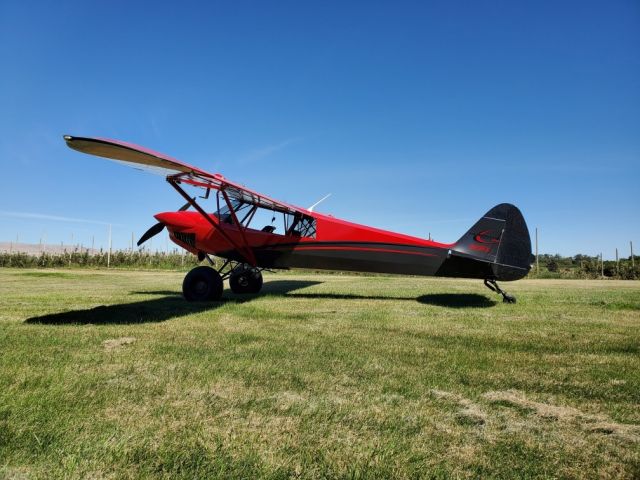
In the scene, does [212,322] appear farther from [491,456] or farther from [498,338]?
[491,456]

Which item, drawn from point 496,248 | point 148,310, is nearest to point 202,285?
point 148,310

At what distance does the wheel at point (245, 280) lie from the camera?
463 inches

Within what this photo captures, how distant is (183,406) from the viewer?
2984mm

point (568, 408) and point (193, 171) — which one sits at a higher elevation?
point (193, 171)

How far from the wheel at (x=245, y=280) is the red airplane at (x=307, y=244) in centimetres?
3

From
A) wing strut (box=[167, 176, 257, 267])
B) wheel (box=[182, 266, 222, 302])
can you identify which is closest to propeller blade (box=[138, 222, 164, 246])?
wing strut (box=[167, 176, 257, 267])

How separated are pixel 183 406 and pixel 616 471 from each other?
2.64 m

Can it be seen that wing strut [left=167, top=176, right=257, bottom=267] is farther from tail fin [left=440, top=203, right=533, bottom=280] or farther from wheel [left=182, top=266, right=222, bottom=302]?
tail fin [left=440, top=203, right=533, bottom=280]

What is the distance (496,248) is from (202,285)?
690 centimetres

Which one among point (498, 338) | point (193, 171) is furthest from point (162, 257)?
point (498, 338)

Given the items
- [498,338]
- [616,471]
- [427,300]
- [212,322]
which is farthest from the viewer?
[427,300]

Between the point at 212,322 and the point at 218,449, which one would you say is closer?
the point at 218,449

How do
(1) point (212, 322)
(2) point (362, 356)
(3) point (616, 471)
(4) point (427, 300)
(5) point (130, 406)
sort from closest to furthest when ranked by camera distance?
(3) point (616, 471), (5) point (130, 406), (2) point (362, 356), (1) point (212, 322), (4) point (427, 300)

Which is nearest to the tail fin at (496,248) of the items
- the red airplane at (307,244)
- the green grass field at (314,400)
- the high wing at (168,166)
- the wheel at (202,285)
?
the red airplane at (307,244)
